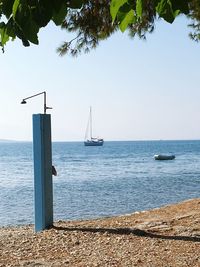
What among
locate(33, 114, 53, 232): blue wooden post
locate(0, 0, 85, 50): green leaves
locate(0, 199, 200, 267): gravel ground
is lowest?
locate(0, 199, 200, 267): gravel ground

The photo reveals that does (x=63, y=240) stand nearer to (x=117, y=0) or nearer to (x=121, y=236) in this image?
(x=121, y=236)

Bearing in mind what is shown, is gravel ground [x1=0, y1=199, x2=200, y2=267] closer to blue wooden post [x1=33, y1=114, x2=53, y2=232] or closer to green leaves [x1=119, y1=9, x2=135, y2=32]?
blue wooden post [x1=33, y1=114, x2=53, y2=232]

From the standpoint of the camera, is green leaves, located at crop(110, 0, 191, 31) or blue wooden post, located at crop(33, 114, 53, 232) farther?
blue wooden post, located at crop(33, 114, 53, 232)

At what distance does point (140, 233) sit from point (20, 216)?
12.5 meters

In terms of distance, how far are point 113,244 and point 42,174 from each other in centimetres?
222

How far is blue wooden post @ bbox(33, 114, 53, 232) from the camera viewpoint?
8836mm

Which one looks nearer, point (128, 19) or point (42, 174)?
point (128, 19)

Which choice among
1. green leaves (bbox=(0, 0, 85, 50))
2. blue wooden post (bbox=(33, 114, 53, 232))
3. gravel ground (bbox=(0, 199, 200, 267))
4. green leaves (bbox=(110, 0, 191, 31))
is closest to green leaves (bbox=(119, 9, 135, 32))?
green leaves (bbox=(110, 0, 191, 31))

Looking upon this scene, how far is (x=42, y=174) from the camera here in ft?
29.0

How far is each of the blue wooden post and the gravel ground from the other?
0.87 feet

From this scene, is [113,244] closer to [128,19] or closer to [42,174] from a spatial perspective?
[42,174]

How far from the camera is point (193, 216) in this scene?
915 cm

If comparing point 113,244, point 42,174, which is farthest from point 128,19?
point 42,174

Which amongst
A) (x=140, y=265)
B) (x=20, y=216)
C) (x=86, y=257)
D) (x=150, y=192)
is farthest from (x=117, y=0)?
(x=150, y=192)
